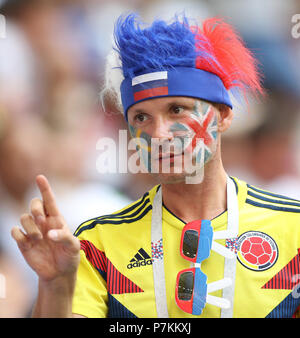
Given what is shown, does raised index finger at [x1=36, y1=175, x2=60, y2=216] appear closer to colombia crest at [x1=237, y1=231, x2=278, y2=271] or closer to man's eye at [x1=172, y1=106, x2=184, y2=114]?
man's eye at [x1=172, y1=106, x2=184, y2=114]

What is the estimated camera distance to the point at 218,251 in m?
1.69

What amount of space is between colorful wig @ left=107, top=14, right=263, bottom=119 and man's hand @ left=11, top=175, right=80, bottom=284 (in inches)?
23.8

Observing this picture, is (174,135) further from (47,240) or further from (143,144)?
(47,240)

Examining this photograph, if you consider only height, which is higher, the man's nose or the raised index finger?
the man's nose

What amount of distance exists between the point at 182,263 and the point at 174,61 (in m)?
0.82

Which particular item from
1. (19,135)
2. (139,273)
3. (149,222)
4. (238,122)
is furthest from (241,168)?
(19,135)

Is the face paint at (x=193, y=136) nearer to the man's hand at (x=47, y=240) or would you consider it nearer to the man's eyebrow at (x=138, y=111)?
the man's eyebrow at (x=138, y=111)

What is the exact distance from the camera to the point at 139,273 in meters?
1.71

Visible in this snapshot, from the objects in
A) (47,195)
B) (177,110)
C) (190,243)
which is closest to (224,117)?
(177,110)

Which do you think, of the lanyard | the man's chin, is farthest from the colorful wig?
the lanyard

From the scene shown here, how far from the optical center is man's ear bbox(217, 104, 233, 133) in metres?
1.83

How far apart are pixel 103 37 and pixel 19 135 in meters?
0.82

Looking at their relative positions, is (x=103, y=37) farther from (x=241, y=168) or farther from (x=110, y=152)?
(x=241, y=168)

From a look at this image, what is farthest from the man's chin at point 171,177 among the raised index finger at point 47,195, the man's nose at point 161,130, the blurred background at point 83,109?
the blurred background at point 83,109
